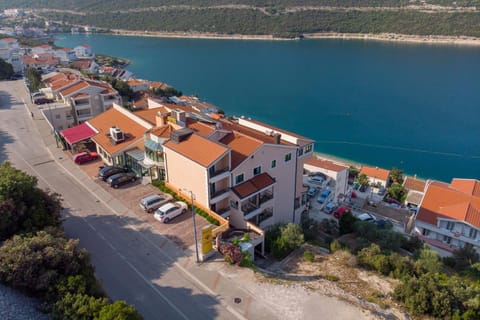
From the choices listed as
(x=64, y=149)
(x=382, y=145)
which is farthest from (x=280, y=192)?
(x=382, y=145)

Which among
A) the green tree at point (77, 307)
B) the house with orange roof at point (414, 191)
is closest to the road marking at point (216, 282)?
the green tree at point (77, 307)

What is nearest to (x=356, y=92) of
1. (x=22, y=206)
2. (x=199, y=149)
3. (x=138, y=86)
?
(x=138, y=86)

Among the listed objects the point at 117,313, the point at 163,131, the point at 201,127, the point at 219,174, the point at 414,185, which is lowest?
the point at 414,185

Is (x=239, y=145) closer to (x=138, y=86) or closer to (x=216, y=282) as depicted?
(x=216, y=282)

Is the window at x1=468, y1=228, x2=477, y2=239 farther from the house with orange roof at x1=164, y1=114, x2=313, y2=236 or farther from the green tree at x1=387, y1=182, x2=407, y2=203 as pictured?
the house with orange roof at x1=164, y1=114, x2=313, y2=236

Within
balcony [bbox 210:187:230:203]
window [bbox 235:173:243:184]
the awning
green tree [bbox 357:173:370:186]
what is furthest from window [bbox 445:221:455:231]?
the awning
